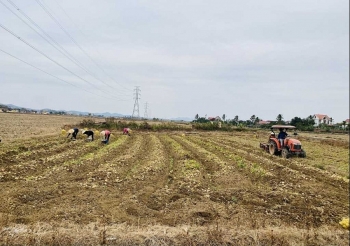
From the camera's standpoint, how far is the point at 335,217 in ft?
21.9

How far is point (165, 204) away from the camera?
7.08 metres

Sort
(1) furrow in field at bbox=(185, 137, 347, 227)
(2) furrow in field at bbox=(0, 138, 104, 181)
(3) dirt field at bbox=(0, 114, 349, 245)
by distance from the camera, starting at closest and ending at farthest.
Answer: (3) dirt field at bbox=(0, 114, 349, 245) < (1) furrow in field at bbox=(185, 137, 347, 227) < (2) furrow in field at bbox=(0, 138, 104, 181)

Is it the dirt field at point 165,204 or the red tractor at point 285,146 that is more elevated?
the red tractor at point 285,146

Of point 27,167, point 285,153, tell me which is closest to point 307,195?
point 285,153

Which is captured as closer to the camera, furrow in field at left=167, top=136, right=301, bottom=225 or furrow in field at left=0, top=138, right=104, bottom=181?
furrow in field at left=167, top=136, right=301, bottom=225

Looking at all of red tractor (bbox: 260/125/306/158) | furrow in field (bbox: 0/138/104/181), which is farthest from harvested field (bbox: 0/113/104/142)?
red tractor (bbox: 260/125/306/158)

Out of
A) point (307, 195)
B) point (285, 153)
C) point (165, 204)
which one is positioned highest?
point (285, 153)

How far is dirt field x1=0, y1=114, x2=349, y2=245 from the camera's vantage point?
204 inches

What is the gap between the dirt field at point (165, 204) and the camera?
518 cm

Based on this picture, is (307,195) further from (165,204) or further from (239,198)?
(165,204)

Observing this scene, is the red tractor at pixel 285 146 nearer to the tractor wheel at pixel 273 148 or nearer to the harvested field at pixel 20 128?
the tractor wheel at pixel 273 148

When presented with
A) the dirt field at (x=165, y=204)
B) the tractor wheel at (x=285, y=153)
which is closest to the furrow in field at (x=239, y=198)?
the dirt field at (x=165, y=204)

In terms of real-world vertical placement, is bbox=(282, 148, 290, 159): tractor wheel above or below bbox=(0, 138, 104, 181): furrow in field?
above

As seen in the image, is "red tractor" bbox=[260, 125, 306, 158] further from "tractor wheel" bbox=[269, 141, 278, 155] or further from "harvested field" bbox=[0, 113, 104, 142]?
"harvested field" bbox=[0, 113, 104, 142]
